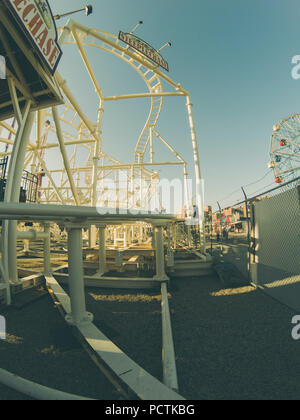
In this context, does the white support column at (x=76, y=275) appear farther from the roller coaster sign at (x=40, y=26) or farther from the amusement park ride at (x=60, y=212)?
the roller coaster sign at (x=40, y=26)

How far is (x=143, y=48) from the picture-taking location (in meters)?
8.69

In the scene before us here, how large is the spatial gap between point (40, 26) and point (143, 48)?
6139 mm

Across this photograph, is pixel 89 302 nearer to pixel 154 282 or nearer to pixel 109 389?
pixel 154 282

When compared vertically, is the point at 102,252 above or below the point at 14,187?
below

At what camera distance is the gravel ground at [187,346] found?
2.00m

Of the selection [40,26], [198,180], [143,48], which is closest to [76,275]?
[40,26]

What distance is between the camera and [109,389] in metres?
Answer: 1.96

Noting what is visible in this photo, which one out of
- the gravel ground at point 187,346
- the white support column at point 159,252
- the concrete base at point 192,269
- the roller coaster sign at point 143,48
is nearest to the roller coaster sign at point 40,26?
the roller coaster sign at point 143,48

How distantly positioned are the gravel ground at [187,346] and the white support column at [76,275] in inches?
12.6

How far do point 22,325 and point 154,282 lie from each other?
10.9ft

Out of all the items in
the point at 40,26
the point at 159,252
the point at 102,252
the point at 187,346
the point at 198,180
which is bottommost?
the point at 187,346

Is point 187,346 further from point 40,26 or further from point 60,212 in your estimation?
point 40,26
